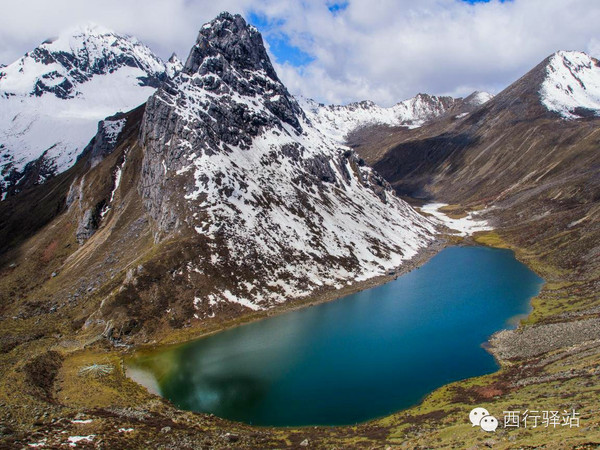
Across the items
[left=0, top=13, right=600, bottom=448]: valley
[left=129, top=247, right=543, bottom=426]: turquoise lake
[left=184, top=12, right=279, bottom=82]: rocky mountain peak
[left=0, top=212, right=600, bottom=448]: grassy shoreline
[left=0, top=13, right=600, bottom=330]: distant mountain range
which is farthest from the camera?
[left=184, top=12, right=279, bottom=82]: rocky mountain peak

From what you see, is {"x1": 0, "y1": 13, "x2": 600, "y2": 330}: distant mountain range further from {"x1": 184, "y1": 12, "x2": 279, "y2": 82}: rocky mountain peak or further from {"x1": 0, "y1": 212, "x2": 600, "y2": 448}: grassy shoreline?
{"x1": 0, "y1": 212, "x2": 600, "y2": 448}: grassy shoreline

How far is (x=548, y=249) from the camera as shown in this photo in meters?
127

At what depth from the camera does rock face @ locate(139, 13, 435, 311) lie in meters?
103

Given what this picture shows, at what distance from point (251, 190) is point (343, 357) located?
6777 centimetres

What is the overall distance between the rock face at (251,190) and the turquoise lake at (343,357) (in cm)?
1445

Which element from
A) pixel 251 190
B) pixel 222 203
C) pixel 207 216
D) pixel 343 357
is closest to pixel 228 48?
pixel 251 190

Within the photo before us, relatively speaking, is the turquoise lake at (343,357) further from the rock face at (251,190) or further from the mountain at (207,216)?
the rock face at (251,190)

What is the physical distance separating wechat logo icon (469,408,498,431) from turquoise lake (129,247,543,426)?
11.6m

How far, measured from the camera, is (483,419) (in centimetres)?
3881

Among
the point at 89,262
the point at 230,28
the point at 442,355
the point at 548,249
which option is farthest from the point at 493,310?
the point at 230,28

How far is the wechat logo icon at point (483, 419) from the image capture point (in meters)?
36.3

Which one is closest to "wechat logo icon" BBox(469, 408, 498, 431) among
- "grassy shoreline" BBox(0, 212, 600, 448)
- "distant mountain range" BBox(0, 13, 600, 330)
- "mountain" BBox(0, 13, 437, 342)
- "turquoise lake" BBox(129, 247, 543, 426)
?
"grassy shoreline" BBox(0, 212, 600, 448)

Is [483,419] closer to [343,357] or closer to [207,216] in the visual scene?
[343,357]

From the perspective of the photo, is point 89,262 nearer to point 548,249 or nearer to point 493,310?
point 493,310
